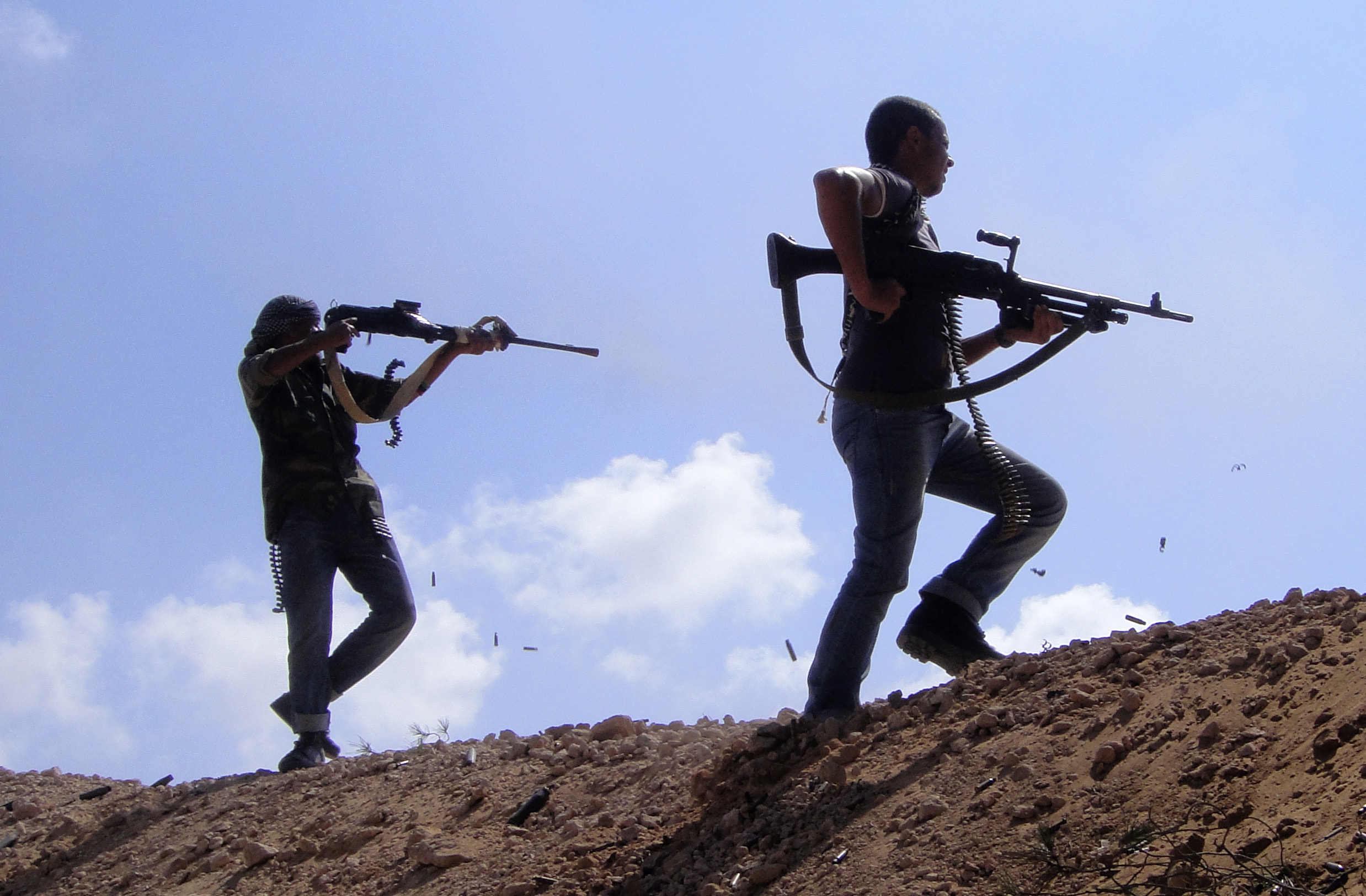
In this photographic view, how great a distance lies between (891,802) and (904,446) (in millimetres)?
1104

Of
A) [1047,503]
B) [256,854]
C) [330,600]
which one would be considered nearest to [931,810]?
[1047,503]

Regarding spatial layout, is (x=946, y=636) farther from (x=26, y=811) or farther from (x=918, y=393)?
(x=26, y=811)

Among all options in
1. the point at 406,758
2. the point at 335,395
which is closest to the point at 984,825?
the point at 406,758

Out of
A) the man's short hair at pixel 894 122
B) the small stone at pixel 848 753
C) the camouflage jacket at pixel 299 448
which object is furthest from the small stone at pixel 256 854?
the man's short hair at pixel 894 122

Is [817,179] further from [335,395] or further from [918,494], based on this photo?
[335,395]

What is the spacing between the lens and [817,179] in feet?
12.6

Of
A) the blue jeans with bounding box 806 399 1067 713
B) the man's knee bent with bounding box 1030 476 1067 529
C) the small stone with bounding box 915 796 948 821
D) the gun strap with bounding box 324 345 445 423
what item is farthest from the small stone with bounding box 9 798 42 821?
the man's knee bent with bounding box 1030 476 1067 529

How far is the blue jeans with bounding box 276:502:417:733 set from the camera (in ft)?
18.4

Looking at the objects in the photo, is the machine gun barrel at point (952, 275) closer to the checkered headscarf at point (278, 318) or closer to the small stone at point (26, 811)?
the checkered headscarf at point (278, 318)

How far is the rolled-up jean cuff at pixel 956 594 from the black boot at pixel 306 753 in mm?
2727

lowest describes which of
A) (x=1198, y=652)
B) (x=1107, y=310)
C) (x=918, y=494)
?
(x=1198, y=652)

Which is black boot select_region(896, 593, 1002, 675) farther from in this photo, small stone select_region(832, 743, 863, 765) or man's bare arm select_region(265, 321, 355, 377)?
man's bare arm select_region(265, 321, 355, 377)

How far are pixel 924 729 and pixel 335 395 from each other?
3.10 m

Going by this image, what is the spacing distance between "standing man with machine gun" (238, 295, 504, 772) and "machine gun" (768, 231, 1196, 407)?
225 cm
